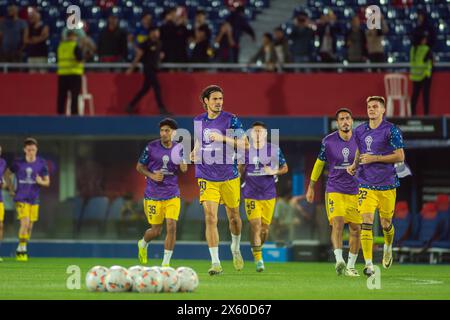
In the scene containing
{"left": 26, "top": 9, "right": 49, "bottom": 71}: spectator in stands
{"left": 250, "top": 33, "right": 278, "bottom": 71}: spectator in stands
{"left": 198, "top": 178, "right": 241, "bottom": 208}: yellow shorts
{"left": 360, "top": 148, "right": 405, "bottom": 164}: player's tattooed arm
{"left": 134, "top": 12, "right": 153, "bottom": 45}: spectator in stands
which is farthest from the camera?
{"left": 26, "top": 9, "right": 49, "bottom": 71}: spectator in stands

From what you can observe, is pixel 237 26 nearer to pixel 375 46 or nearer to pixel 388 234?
pixel 375 46

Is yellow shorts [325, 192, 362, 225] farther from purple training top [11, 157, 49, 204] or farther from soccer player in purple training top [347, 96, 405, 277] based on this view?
purple training top [11, 157, 49, 204]

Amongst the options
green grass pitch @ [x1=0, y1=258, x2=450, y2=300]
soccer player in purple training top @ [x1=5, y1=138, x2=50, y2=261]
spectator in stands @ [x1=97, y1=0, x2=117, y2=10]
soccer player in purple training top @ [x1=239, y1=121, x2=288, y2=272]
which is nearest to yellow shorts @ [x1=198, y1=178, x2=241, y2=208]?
green grass pitch @ [x1=0, y1=258, x2=450, y2=300]

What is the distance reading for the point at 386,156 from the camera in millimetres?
16500

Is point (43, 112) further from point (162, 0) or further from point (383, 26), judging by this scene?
point (383, 26)

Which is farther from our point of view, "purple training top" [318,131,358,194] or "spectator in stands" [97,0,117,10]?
"spectator in stands" [97,0,117,10]

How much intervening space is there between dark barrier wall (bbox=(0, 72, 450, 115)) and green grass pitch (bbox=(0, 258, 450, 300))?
26.2 ft

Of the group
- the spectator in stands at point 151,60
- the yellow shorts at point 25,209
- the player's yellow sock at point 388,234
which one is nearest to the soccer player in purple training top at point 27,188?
the yellow shorts at point 25,209

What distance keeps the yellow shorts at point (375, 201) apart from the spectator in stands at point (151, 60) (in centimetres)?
1044

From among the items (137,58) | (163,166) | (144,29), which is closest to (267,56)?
(137,58)

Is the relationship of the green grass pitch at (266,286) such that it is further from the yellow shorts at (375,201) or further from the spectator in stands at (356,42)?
the spectator in stands at (356,42)

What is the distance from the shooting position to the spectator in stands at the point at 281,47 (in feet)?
88.1

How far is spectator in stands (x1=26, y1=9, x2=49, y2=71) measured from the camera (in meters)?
27.4

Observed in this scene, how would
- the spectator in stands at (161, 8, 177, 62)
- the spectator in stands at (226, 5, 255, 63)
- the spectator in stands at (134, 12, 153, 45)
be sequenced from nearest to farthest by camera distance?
1. the spectator in stands at (161, 8, 177, 62)
2. the spectator in stands at (134, 12, 153, 45)
3. the spectator in stands at (226, 5, 255, 63)
